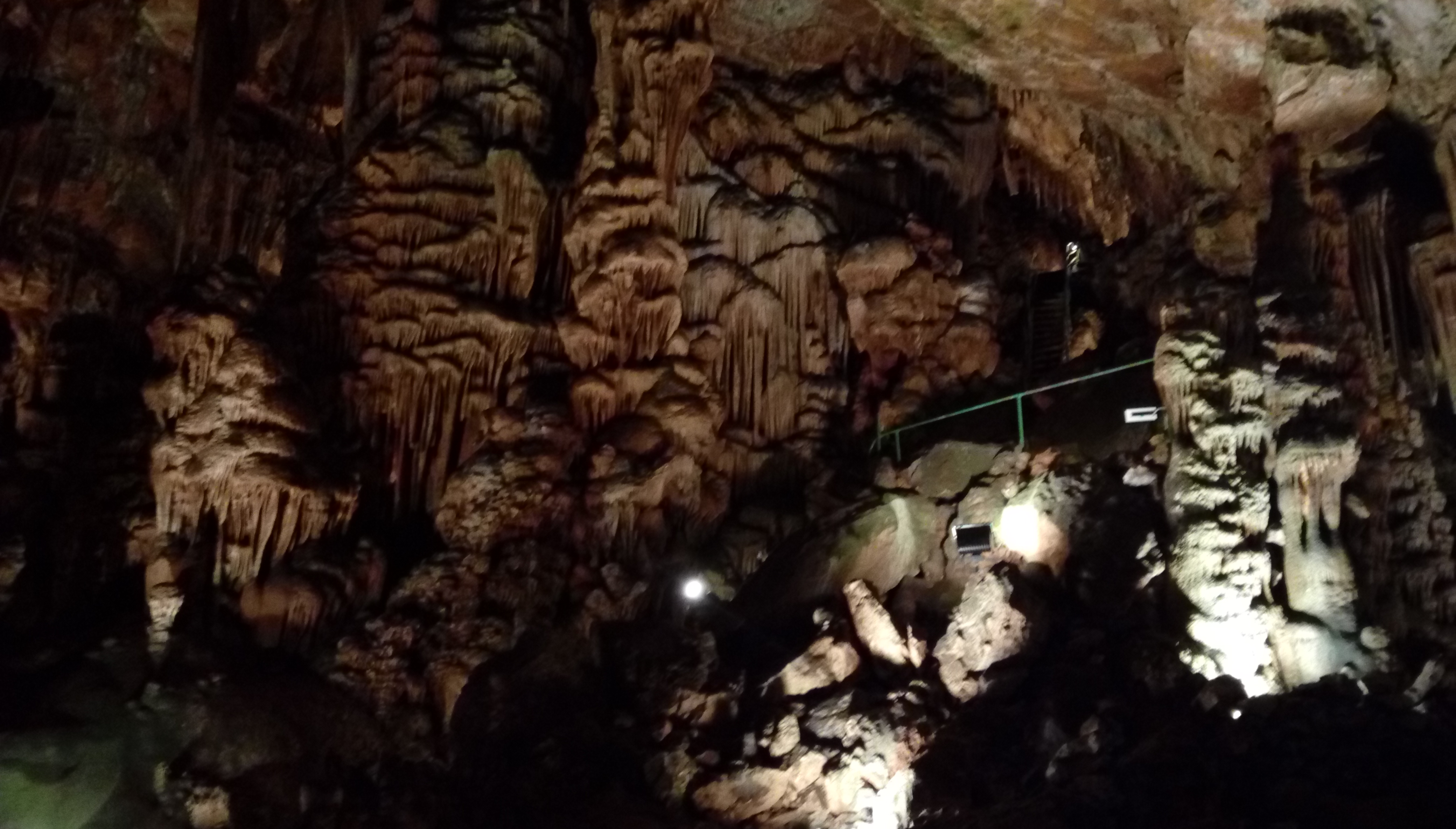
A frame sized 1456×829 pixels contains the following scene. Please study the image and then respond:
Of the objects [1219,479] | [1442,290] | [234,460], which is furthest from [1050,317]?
[234,460]

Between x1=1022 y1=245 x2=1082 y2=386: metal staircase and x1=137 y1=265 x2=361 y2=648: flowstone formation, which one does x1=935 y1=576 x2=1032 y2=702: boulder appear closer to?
x1=1022 y1=245 x2=1082 y2=386: metal staircase

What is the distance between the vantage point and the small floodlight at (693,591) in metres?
10.8

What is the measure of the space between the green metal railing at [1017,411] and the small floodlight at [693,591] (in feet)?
7.23

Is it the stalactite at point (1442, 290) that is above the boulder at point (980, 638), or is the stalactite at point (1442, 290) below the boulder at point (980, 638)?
above

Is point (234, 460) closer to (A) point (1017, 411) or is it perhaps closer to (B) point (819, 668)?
(B) point (819, 668)

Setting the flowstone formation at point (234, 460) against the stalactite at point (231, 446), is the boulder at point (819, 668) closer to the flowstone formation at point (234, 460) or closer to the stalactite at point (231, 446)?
the flowstone formation at point (234, 460)

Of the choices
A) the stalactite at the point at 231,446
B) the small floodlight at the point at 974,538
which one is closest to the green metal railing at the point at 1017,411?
the small floodlight at the point at 974,538

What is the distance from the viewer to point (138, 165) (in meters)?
13.5

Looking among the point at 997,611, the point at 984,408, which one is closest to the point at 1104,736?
the point at 997,611

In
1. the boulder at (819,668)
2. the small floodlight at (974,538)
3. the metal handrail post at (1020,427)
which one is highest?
the metal handrail post at (1020,427)

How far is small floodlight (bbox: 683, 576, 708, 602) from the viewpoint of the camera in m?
10.8

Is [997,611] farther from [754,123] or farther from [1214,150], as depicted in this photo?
[754,123]

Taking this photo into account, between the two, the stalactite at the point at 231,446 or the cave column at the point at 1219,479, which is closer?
the cave column at the point at 1219,479

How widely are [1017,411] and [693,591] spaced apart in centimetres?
339
